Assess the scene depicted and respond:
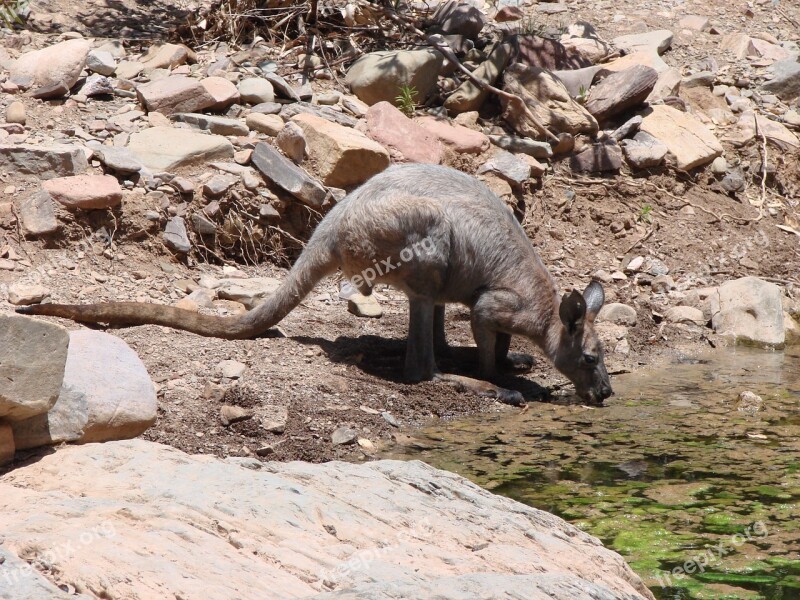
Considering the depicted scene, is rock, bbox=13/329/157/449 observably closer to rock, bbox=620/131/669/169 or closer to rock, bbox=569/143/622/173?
rock, bbox=569/143/622/173

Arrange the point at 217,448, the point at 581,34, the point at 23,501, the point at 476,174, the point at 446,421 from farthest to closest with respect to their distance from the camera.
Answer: the point at 581,34, the point at 476,174, the point at 446,421, the point at 217,448, the point at 23,501

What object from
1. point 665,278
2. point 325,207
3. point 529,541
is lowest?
point 665,278

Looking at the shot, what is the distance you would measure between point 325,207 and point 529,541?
5.45m

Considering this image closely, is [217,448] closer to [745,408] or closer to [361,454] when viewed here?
[361,454]

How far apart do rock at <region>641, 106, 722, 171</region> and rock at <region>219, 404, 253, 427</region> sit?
666 cm

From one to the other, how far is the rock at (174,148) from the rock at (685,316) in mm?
4368

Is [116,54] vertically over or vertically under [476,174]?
over

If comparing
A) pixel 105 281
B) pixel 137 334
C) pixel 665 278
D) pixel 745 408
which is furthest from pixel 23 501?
pixel 665 278

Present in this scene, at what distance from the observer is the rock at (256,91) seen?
385 inches

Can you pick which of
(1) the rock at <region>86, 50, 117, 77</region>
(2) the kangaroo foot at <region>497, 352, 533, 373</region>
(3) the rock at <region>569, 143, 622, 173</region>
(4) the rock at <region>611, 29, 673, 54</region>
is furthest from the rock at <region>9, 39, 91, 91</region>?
(4) the rock at <region>611, 29, 673, 54</region>

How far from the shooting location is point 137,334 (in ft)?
23.2

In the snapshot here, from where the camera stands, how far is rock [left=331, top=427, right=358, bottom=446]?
20.2ft

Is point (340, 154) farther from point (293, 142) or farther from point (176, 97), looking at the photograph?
point (176, 97)

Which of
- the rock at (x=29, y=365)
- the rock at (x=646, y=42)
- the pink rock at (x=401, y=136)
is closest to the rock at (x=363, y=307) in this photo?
the pink rock at (x=401, y=136)
